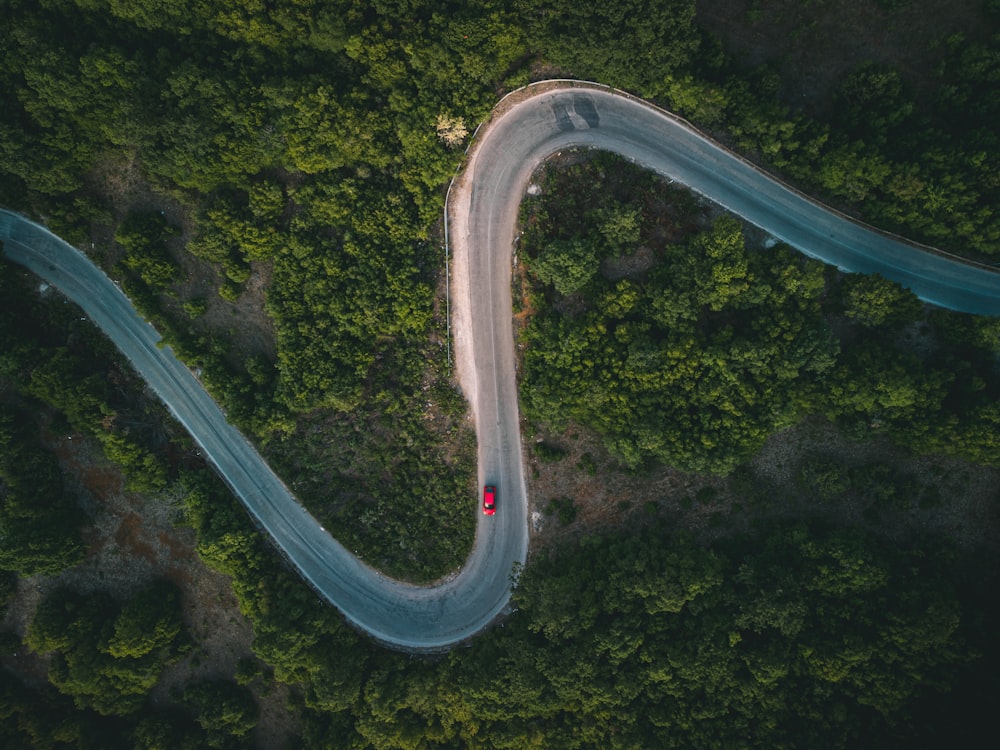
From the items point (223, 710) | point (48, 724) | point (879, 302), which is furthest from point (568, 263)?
point (48, 724)

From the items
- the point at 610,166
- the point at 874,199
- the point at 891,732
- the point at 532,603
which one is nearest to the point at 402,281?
the point at 610,166

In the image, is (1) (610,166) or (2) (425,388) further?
(2) (425,388)

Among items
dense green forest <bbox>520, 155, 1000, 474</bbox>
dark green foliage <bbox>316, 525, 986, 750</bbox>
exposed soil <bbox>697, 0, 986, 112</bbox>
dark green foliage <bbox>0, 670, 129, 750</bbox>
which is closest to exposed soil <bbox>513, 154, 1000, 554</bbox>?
dense green forest <bbox>520, 155, 1000, 474</bbox>

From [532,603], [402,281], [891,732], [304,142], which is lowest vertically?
[891,732]

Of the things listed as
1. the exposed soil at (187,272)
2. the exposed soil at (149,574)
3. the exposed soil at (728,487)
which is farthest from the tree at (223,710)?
the exposed soil at (728,487)

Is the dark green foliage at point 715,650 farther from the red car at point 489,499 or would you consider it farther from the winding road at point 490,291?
the red car at point 489,499

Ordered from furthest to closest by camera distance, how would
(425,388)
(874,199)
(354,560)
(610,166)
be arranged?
A: (354,560)
(425,388)
(610,166)
(874,199)

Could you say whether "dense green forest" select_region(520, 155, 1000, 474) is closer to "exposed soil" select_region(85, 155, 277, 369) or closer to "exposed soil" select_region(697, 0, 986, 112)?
"exposed soil" select_region(697, 0, 986, 112)

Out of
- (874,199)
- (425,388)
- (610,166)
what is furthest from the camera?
(425,388)

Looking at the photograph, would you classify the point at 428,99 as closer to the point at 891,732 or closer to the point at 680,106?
the point at 680,106
